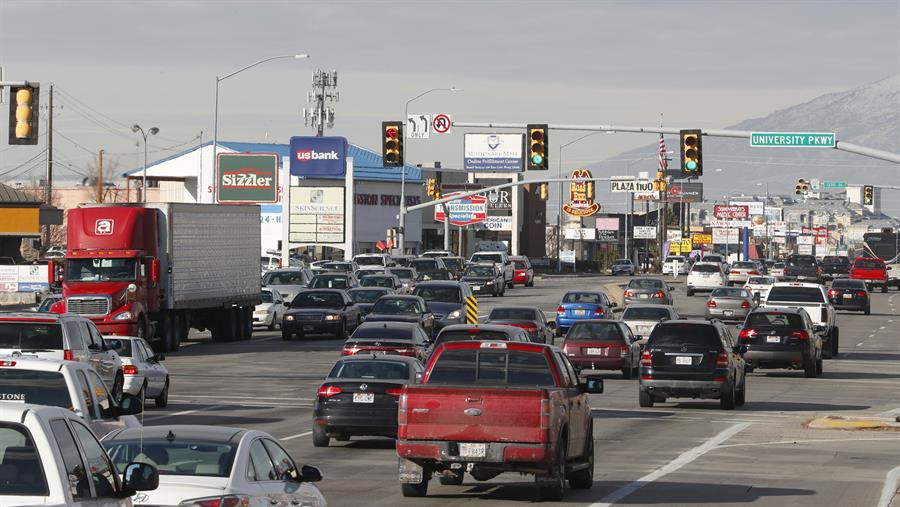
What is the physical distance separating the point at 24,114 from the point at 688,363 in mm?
14275

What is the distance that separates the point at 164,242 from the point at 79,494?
1398 inches

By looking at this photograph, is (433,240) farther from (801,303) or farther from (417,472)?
(417,472)

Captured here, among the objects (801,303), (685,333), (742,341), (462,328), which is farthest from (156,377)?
(801,303)

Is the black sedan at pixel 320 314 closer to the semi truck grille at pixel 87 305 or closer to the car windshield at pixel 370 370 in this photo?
the semi truck grille at pixel 87 305

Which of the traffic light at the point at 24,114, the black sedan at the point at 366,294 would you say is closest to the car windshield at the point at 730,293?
the black sedan at the point at 366,294

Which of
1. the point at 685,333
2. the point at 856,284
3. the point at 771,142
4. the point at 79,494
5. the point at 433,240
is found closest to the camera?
the point at 79,494

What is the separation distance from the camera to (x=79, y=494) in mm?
8234

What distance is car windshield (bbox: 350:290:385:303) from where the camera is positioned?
54250 millimetres

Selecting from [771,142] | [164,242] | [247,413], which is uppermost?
[771,142]

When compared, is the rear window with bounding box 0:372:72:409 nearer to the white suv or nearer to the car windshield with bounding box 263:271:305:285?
the white suv

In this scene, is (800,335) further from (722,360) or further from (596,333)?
(722,360)

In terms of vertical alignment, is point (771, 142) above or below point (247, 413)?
above

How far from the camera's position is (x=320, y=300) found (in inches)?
1984

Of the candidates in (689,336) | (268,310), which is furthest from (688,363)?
(268,310)
